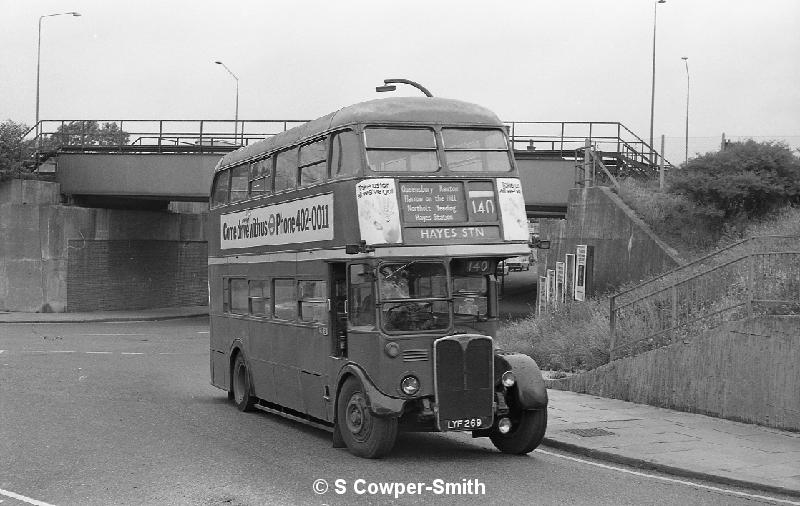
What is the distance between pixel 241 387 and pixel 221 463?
5.23 m

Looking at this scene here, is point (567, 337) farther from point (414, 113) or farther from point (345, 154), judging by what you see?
point (345, 154)

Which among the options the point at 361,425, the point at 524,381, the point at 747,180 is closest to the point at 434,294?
the point at 524,381

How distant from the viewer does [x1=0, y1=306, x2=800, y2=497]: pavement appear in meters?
10.8

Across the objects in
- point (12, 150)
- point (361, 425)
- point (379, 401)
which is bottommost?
point (361, 425)

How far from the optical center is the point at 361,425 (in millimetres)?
11734

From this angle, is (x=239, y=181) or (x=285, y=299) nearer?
(x=285, y=299)

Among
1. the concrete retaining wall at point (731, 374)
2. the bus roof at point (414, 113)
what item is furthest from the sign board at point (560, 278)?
the bus roof at point (414, 113)

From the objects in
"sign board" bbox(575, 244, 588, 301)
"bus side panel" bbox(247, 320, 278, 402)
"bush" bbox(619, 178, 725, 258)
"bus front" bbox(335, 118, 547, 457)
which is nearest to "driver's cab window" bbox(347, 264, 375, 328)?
"bus front" bbox(335, 118, 547, 457)

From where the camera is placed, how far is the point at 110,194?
134 ft

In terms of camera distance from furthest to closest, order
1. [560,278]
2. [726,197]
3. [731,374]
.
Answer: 1. [560,278]
2. [726,197]
3. [731,374]

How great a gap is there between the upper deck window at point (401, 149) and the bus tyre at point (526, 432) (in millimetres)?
3100

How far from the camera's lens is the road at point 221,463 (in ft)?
31.7

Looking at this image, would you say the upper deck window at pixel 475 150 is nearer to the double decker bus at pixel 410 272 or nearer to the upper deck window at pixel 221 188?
the double decker bus at pixel 410 272

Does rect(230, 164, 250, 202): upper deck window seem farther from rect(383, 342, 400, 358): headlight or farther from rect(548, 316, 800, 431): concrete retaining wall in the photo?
rect(548, 316, 800, 431): concrete retaining wall
